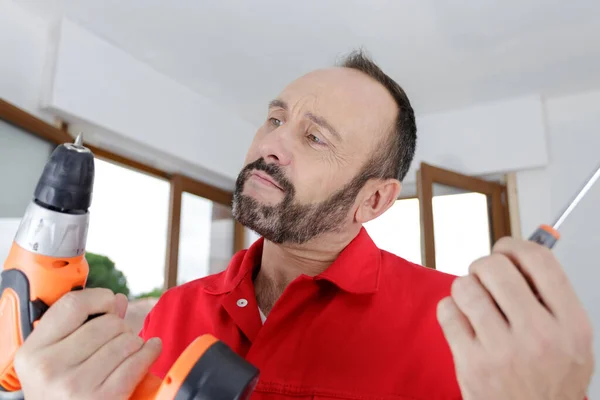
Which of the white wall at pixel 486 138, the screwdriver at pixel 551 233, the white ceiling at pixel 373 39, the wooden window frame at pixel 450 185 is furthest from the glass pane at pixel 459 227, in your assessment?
the screwdriver at pixel 551 233

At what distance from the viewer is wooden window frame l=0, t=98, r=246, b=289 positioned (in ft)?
7.10

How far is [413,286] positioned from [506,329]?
0.50 m

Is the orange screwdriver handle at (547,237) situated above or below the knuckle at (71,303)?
above

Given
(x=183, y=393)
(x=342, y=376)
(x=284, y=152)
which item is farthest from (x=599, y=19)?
(x=183, y=393)

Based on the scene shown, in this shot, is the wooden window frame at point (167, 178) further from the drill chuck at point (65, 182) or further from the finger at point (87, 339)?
the finger at point (87, 339)

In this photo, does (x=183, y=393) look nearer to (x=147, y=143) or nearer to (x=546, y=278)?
(x=546, y=278)

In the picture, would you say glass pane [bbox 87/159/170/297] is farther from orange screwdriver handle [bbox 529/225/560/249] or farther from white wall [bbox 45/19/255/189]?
orange screwdriver handle [bbox 529/225/560/249]

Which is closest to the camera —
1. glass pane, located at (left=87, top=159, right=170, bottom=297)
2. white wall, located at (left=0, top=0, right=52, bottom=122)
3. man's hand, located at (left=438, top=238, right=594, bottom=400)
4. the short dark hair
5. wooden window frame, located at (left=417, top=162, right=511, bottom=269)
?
man's hand, located at (left=438, top=238, right=594, bottom=400)

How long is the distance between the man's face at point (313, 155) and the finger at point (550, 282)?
62 cm

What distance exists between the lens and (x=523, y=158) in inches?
126

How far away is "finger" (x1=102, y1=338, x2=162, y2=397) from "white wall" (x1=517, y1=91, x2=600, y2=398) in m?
2.94

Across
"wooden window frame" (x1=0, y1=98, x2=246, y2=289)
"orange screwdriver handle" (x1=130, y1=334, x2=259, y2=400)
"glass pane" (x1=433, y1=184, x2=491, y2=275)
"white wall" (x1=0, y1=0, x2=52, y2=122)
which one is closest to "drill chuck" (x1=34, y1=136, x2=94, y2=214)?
Result: "orange screwdriver handle" (x1=130, y1=334, x2=259, y2=400)

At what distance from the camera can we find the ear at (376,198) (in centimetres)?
128

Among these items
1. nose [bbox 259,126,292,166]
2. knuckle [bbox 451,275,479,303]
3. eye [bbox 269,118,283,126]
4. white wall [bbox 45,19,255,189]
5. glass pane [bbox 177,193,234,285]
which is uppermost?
white wall [bbox 45,19,255,189]
